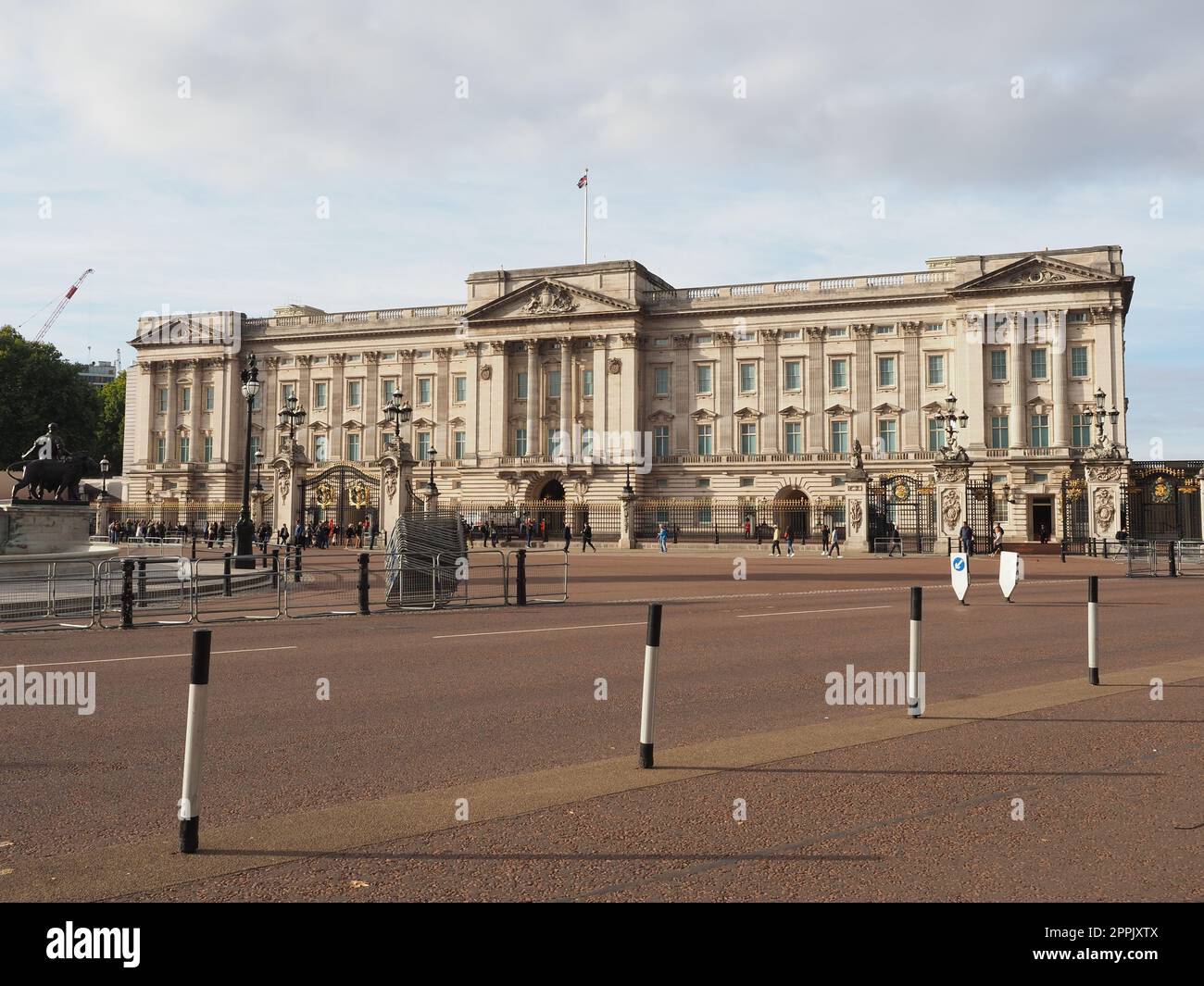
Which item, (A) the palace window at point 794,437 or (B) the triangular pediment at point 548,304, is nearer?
Answer: (A) the palace window at point 794,437

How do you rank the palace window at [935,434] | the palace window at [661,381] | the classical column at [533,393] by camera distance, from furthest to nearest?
the classical column at [533,393] < the palace window at [661,381] < the palace window at [935,434]

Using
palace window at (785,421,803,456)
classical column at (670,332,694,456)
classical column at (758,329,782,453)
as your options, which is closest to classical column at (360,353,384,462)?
classical column at (670,332,694,456)

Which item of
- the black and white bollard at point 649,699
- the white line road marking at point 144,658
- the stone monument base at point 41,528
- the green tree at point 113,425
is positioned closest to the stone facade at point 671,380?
the green tree at point 113,425

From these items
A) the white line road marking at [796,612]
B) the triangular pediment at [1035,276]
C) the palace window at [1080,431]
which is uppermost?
the triangular pediment at [1035,276]

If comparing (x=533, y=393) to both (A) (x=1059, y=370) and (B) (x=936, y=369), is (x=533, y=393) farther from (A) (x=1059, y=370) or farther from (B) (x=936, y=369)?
(A) (x=1059, y=370)

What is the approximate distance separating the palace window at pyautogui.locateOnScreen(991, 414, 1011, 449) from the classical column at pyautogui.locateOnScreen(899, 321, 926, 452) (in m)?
4.71

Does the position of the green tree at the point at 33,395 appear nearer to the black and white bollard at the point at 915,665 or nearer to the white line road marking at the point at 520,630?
the white line road marking at the point at 520,630

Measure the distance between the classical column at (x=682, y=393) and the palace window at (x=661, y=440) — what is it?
473 mm

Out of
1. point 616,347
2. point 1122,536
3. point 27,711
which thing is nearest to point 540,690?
point 27,711

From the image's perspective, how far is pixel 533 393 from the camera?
7762 cm

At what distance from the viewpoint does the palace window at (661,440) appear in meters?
75.8

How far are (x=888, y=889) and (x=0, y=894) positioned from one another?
391 centimetres

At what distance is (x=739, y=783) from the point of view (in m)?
6.48

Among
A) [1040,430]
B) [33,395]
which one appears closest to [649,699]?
[1040,430]
